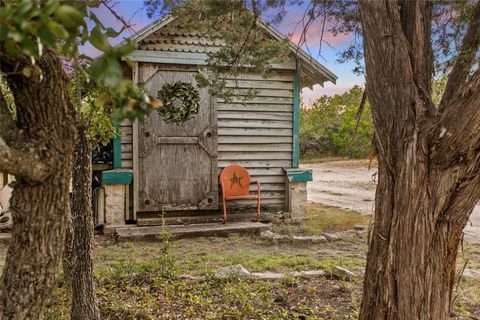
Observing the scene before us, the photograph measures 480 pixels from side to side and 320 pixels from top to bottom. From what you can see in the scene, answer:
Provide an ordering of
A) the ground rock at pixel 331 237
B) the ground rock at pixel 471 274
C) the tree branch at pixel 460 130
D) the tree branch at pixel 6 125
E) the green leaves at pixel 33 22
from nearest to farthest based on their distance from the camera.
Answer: the green leaves at pixel 33 22 → the tree branch at pixel 6 125 → the tree branch at pixel 460 130 → the ground rock at pixel 471 274 → the ground rock at pixel 331 237

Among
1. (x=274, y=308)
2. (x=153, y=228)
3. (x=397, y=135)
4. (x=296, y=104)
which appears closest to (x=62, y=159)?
(x=397, y=135)

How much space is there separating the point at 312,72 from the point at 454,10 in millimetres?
4749

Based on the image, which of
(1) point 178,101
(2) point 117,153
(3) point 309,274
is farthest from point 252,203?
(3) point 309,274

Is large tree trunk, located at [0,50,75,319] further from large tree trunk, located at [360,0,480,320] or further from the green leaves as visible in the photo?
large tree trunk, located at [360,0,480,320]

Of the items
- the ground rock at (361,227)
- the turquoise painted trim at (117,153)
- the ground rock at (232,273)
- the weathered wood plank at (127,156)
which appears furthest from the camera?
the ground rock at (361,227)

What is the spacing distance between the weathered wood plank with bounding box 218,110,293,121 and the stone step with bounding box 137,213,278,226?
6.01 ft

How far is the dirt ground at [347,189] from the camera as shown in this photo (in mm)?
9444

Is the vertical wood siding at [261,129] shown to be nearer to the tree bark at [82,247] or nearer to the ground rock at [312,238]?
the ground rock at [312,238]

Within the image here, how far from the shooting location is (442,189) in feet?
8.70

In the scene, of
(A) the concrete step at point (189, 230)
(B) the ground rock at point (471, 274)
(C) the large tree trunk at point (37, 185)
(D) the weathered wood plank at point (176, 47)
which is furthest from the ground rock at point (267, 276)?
(D) the weathered wood plank at point (176, 47)

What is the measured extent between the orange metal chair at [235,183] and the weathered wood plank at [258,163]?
6.9 inches

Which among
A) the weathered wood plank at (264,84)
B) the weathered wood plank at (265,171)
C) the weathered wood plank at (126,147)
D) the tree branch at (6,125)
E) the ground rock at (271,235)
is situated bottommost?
the ground rock at (271,235)

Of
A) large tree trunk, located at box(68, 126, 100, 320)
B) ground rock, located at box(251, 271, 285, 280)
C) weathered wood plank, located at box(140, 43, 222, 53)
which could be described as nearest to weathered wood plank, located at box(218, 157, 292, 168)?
weathered wood plank, located at box(140, 43, 222, 53)

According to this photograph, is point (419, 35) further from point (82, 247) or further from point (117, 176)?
point (117, 176)
